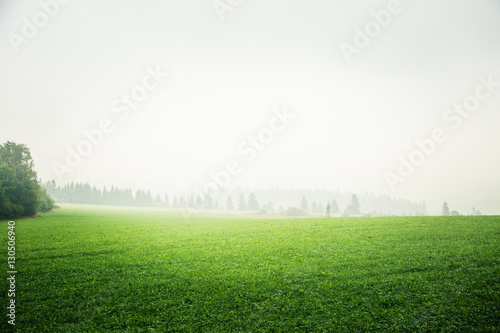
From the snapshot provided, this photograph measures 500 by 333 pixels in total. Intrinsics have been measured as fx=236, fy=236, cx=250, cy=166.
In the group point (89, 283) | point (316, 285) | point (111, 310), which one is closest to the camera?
point (111, 310)

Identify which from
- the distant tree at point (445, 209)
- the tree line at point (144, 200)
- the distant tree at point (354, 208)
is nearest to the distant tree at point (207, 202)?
the tree line at point (144, 200)

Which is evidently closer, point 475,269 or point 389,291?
point 389,291

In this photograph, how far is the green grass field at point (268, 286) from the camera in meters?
11.3

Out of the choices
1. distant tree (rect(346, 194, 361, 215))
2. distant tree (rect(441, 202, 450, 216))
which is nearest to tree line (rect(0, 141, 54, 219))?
distant tree (rect(346, 194, 361, 215))

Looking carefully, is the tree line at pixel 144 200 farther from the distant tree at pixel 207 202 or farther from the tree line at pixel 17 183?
the tree line at pixel 17 183

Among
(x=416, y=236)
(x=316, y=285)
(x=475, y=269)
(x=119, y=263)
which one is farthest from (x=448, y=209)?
(x=119, y=263)

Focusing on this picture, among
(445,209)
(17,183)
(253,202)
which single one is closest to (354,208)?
(445,209)

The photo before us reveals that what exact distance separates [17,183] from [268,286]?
65.4 metres

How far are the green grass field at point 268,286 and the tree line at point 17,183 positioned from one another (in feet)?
113

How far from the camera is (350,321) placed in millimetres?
11109

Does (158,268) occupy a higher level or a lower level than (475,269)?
lower

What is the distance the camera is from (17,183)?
2077 inches

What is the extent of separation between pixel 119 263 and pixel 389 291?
65.9 feet

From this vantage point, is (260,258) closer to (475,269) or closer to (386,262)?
(386,262)
